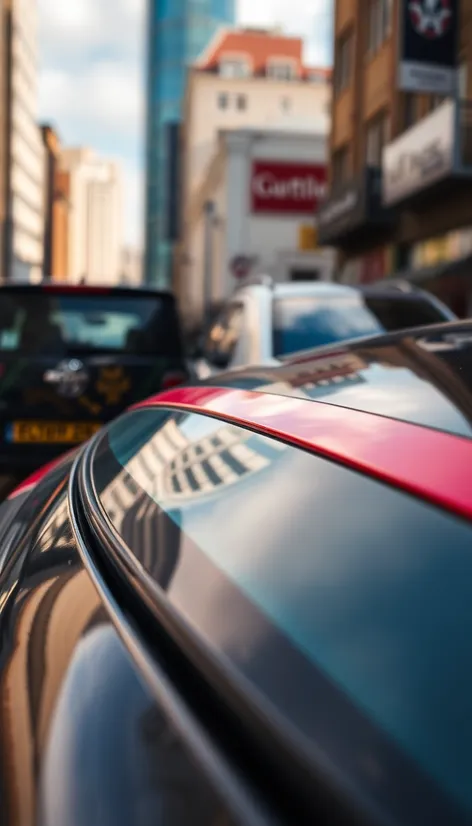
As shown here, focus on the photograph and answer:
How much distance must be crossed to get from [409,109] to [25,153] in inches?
3086

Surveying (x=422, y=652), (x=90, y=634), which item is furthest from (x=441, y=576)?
(x=90, y=634)

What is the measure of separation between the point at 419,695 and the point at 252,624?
240mm

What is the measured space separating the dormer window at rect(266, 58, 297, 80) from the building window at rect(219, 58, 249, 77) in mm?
2034

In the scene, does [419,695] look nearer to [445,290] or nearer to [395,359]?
[395,359]

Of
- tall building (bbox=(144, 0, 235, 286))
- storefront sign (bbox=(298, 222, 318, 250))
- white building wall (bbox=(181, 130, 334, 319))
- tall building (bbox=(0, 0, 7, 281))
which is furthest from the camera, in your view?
tall building (bbox=(144, 0, 235, 286))

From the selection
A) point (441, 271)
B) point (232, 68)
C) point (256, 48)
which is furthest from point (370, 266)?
point (256, 48)

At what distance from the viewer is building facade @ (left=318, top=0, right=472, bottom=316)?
61.0ft

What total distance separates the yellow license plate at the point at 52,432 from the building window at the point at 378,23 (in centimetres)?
2157

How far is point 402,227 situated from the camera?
24.2m

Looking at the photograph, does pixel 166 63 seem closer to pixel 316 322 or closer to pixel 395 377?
pixel 316 322

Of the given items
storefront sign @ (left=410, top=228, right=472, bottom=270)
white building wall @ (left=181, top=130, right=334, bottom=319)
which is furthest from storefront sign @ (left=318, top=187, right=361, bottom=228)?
white building wall @ (left=181, top=130, right=334, bottom=319)

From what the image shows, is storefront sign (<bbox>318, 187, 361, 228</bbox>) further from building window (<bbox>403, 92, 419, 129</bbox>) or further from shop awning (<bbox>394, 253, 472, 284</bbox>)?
shop awning (<bbox>394, 253, 472, 284</bbox>)

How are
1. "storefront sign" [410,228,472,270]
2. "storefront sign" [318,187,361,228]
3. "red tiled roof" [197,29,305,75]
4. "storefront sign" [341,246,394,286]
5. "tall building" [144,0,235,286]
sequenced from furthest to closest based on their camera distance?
"tall building" [144,0,235,286] → "red tiled roof" [197,29,305,75] → "storefront sign" [341,246,394,286] → "storefront sign" [318,187,361,228] → "storefront sign" [410,228,472,270]

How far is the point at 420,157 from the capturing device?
19250 millimetres
